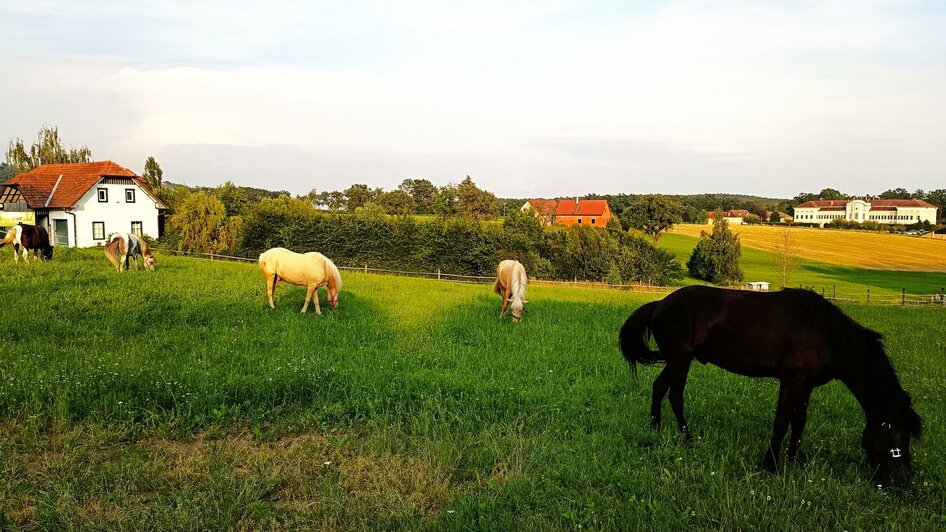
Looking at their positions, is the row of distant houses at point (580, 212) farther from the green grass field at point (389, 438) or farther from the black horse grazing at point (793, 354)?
the black horse grazing at point (793, 354)

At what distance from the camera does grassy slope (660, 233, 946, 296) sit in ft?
168

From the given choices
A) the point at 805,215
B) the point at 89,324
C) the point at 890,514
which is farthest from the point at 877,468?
the point at 805,215

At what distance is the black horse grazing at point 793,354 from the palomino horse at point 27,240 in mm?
21323

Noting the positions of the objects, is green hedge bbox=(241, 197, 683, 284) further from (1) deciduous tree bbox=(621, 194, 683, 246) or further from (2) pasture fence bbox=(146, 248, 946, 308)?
(1) deciduous tree bbox=(621, 194, 683, 246)

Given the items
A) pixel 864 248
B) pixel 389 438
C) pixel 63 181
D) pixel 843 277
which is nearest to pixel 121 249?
pixel 389 438

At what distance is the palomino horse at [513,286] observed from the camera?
47.5 feet

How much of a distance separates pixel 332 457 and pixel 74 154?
79.1 metres

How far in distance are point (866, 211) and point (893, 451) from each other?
573 feet

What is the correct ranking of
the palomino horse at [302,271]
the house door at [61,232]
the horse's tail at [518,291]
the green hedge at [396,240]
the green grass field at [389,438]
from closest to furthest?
the green grass field at [389,438], the palomino horse at [302,271], the horse's tail at [518,291], the house door at [61,232], the green hedge at [396,240]

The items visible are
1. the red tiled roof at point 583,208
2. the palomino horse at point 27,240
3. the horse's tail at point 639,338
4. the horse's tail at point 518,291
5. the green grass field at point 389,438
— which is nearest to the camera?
the green grass field at point 389,438

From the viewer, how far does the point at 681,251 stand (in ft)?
245

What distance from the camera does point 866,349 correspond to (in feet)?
18.7

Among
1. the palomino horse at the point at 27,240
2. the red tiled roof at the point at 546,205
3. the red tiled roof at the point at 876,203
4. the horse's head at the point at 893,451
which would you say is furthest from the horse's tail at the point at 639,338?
the red tiled roof at the point at 876,203

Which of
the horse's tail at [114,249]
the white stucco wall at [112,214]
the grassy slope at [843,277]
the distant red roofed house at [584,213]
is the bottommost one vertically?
the grassy slope at [843,277]
